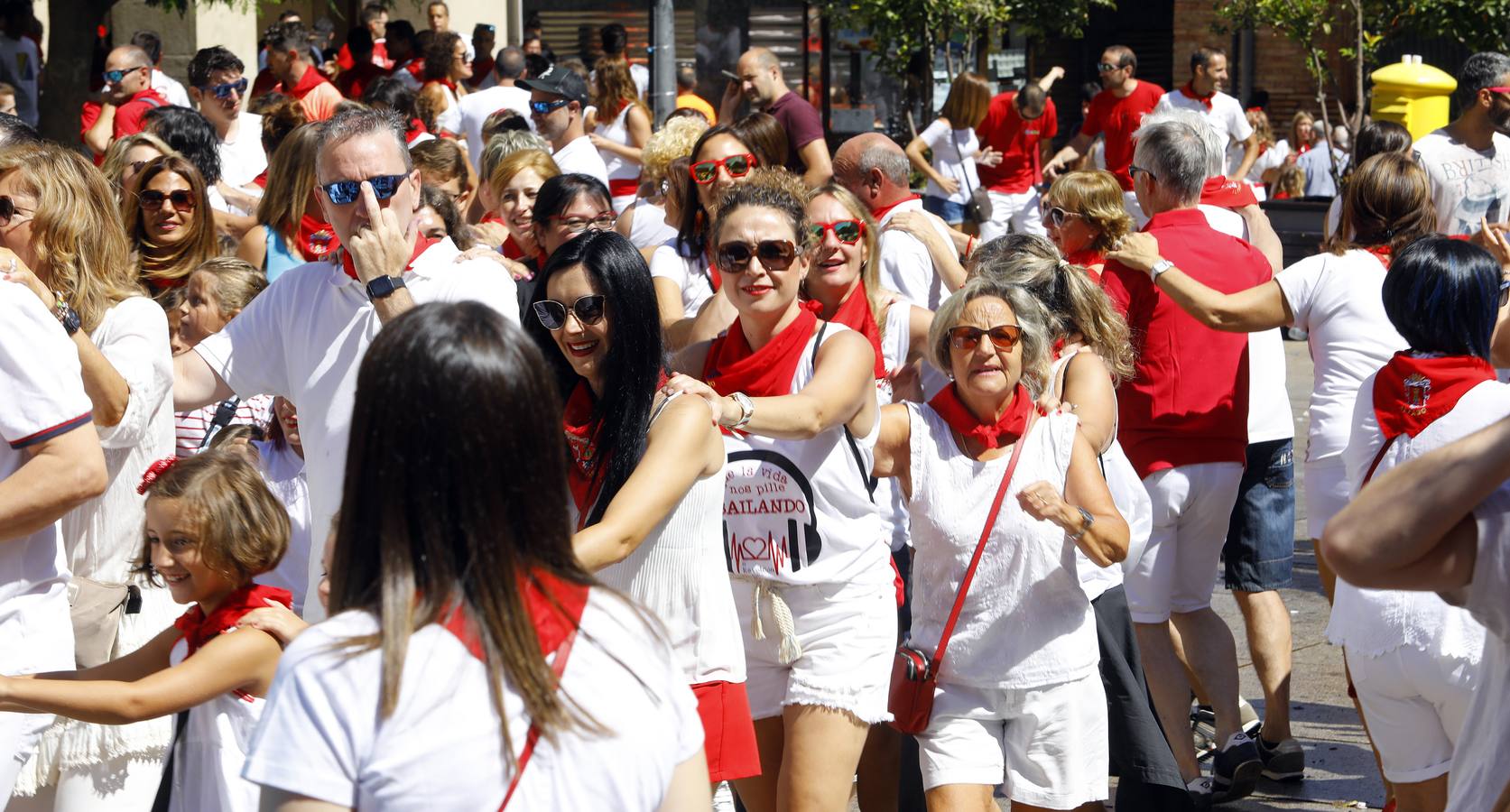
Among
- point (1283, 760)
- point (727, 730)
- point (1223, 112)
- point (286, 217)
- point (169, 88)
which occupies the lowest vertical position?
point (1283, 760)

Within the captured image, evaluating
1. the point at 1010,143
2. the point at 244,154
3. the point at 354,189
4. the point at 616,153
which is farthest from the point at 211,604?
the point at 1010,143

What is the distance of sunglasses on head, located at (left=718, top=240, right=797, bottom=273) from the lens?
4012 millimetres

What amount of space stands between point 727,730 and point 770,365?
3.01 ft

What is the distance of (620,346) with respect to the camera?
3289mm

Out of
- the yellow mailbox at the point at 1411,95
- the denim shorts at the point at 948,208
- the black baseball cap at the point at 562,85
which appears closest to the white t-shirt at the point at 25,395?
the black baseball cap at the point at 562,85

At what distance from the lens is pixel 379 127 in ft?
11.8

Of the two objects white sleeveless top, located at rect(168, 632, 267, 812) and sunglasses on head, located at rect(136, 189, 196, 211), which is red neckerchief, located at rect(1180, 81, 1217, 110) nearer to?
sunglasses on head, located at rect(136, 189, 196, 211)

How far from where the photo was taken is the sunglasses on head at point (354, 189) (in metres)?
3.49

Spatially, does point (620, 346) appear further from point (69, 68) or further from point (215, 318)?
point (69, 68)

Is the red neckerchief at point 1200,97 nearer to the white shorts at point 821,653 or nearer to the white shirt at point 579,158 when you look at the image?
the white shirt at point 579,158

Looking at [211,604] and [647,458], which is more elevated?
[647,458]

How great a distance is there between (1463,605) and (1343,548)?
0.23 metres

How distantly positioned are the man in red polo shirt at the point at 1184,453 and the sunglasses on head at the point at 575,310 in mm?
2524

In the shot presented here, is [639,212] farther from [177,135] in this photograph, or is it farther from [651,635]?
[651,635]
